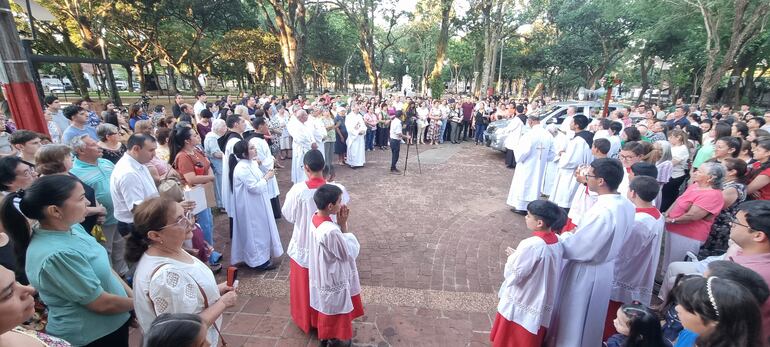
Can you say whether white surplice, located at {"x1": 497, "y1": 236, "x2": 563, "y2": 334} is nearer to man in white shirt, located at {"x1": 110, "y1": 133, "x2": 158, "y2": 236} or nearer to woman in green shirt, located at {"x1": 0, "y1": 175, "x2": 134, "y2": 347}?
woman in green shirt, located at {"x1": 0, "y1": 175, "x2": 134, "y2": 347}

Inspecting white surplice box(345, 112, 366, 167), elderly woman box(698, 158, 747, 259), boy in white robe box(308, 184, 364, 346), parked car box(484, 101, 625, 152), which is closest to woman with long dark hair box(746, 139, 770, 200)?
elderly woman box(698, 158, 747, 259)

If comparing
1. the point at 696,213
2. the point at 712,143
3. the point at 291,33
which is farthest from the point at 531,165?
the point at 291,33

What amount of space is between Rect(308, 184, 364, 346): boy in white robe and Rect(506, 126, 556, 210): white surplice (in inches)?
184

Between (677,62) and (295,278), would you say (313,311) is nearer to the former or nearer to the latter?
(295,278)

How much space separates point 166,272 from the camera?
5.58 feet

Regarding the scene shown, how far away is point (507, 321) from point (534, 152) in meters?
4.63

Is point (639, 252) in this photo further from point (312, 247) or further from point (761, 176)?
point (312, 247)

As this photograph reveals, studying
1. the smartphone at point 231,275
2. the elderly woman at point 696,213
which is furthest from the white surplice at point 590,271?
the smartphone at point 231,275

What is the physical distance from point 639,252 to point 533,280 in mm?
1236

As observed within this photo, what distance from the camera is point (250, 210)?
4207 mm

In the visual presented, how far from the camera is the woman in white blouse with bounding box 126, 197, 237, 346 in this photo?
5.57ft

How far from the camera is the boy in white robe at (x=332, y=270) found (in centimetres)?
265

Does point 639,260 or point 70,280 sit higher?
point 70,280

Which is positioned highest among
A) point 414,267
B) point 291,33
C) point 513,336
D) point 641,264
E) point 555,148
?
point 291,33
